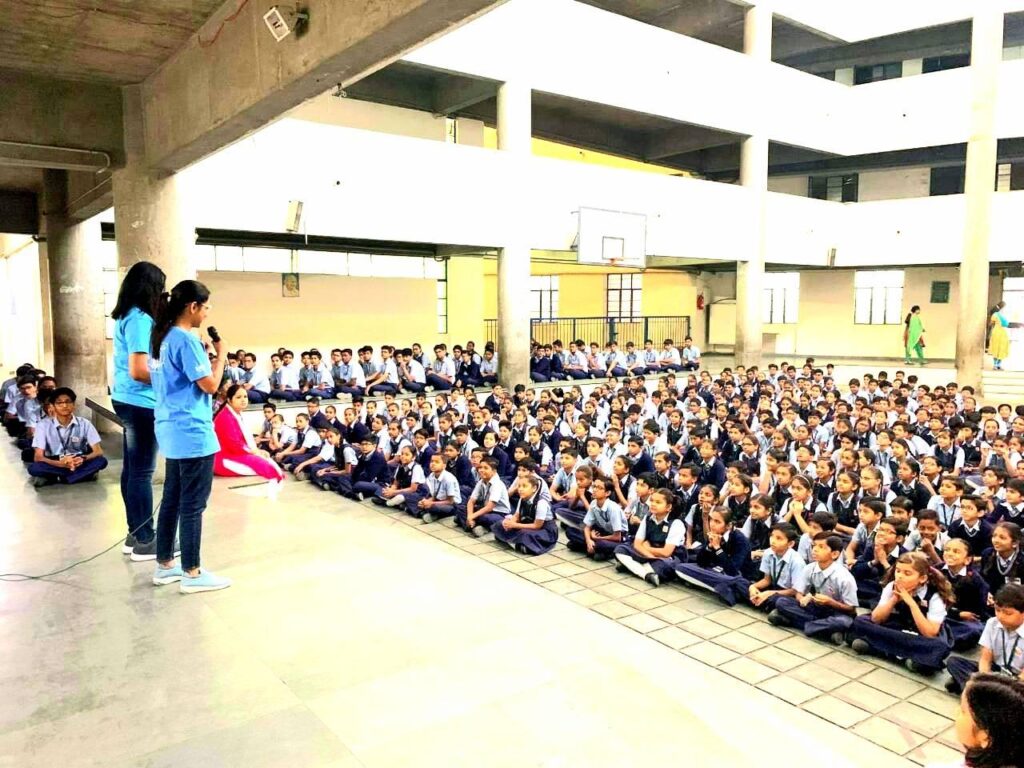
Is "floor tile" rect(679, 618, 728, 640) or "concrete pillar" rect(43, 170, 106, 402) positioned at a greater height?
"concrete pillar" rect(43, 170, 106, 402)

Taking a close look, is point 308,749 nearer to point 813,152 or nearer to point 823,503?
point 823,503

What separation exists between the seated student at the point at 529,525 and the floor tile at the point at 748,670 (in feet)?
6.86

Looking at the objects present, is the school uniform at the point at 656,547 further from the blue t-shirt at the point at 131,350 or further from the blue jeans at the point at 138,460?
the blue t-shirt at the point at 131,350

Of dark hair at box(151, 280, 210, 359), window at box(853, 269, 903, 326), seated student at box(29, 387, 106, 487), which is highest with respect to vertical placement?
window at box(853, 269, 903, 326)

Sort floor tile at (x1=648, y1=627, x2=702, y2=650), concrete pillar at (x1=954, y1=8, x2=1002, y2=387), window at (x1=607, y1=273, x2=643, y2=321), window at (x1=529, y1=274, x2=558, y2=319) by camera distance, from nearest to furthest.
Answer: floor tile at (x1=648, y1=627, x2=702, y2=650), concrete pillar at (x1=954, y1=8, x2=1002, y2=387), window at (x1=607, y1=273, x2=643, y2=321), window at (x1=529, y1=274, x2=558, y2=319)

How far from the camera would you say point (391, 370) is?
1195 cm

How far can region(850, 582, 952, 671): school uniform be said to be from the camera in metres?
3.77

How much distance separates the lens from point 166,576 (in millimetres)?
4109

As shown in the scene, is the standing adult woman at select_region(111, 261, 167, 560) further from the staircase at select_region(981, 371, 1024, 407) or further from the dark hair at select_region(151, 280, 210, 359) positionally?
the staircase at select_region(981, 371, 1024, 407)

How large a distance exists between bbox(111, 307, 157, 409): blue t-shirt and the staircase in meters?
15.8

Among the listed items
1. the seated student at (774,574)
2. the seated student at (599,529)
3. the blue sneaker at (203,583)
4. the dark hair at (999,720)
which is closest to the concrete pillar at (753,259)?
the seated student at (599,529)

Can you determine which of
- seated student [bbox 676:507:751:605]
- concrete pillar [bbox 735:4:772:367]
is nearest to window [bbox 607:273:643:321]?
concrete pillar [bbox 735:4:772:367]

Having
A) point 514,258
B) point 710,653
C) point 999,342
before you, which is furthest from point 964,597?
point 999,342

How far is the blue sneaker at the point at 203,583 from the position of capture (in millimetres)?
3992
